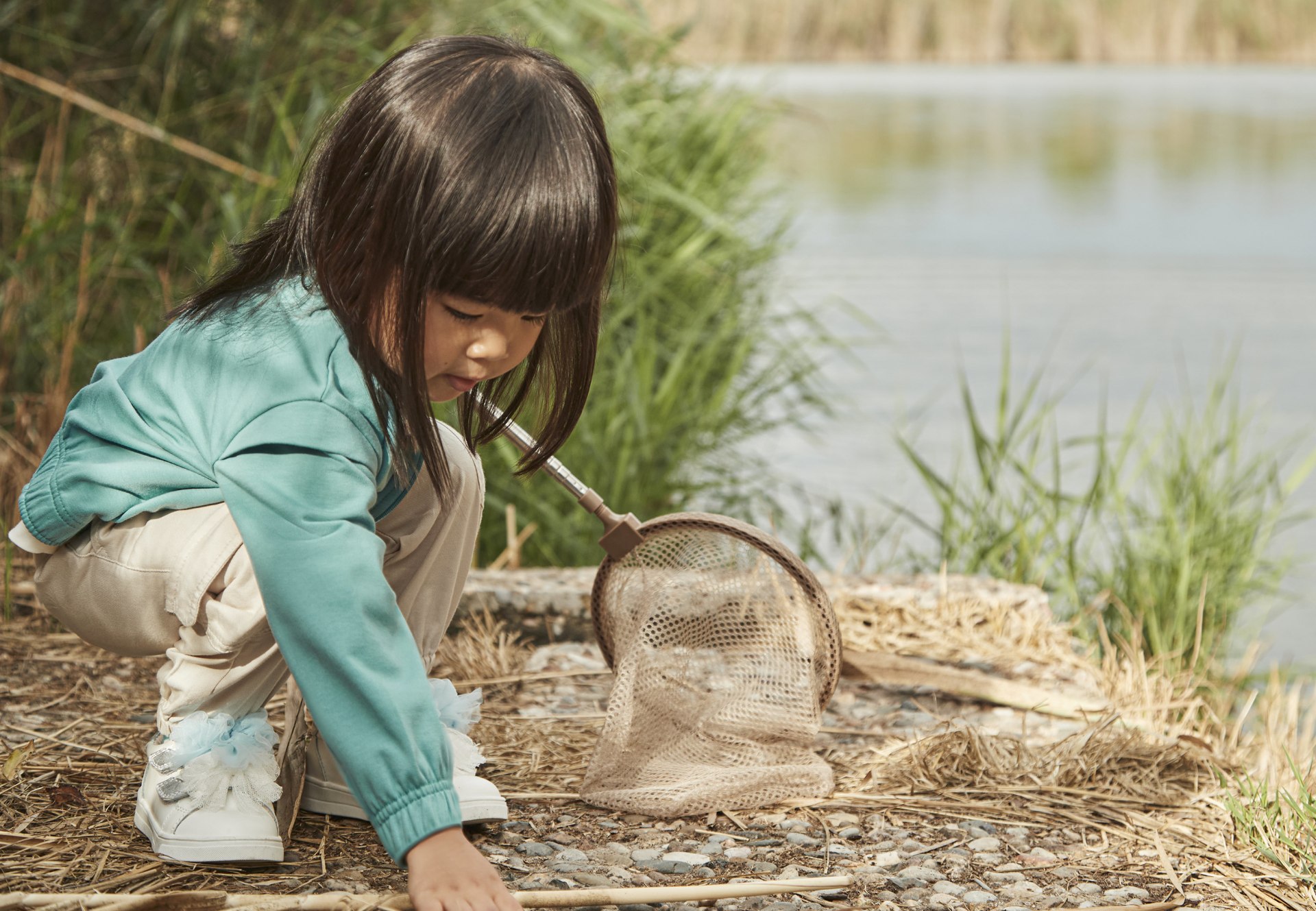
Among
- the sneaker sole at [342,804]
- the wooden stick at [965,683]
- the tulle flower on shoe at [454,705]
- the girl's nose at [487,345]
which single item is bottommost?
the wooden stick at [965,683]

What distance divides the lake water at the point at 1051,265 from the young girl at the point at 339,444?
1.70m

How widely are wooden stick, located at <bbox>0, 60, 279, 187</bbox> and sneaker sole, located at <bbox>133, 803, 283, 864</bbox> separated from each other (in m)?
1.93

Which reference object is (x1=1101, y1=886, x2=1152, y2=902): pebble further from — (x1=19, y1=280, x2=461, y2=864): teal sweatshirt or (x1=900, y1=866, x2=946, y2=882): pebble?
(x1=19, y1=280, x2=461, y2=864): teal sweatshirt

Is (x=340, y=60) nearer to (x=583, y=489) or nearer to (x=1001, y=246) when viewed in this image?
(x=583, y=489)

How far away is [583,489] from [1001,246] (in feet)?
16.6

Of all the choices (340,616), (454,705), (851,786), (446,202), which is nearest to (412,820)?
(340,616)

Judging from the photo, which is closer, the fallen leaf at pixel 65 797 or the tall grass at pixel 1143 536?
the fallen leaf at pixel 65 797

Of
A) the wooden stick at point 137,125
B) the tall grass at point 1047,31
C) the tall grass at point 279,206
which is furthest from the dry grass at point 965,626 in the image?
the tall grass at point 1047,31

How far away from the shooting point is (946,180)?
8367mm

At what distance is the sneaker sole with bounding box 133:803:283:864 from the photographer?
1386 mm

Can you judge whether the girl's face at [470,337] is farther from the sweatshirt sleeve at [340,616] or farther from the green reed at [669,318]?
the green reed at [669,318]

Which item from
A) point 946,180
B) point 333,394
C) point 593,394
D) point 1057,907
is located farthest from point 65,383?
point 946,180

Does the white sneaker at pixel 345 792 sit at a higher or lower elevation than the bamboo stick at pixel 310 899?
lower

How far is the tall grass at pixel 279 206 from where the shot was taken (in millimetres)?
2889
